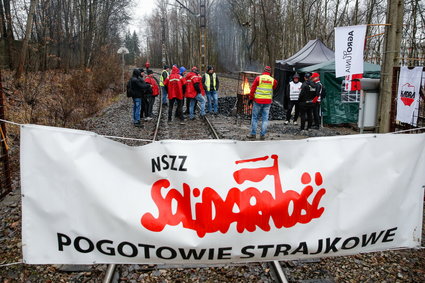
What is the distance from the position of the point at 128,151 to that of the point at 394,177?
2.33 metres

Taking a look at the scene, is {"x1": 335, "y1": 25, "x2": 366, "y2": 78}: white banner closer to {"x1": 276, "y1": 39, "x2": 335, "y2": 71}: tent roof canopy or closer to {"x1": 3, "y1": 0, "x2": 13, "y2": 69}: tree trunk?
{"x1": 276, "y1": 39, "x2": 335, "y2": 71}: tent roof canopy

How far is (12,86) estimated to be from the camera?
16219 mm

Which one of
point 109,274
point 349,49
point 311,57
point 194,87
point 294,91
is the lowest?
point 109,274

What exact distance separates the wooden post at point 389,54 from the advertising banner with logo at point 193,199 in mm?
4484

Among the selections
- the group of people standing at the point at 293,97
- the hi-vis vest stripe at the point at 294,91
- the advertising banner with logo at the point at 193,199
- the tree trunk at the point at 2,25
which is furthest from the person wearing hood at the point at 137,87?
the tree trunk at the point at 2,25

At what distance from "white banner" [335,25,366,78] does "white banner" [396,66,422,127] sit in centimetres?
171

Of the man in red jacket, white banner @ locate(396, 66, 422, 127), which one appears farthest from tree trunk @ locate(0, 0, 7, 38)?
white banner @ locate(396, 66, 422, 127)

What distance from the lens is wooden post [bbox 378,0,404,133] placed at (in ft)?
22.7

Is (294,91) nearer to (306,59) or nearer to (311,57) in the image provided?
(306,59)

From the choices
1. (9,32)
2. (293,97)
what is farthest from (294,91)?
(9,32)

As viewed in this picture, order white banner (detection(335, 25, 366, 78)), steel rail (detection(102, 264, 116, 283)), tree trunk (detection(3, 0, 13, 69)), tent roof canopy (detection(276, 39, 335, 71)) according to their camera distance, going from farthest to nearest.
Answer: tree trunk (detection(3, 0, 13, 69)) → tent roof canopy (detection(276, 39, 335, 71)) → white banner (detection(335, 25, 366, 78)) → steel rail (detection(102, 264, 116, 283))

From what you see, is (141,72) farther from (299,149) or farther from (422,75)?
(299,149)

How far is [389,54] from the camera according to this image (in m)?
7.05

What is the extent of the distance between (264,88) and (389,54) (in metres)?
3.81
